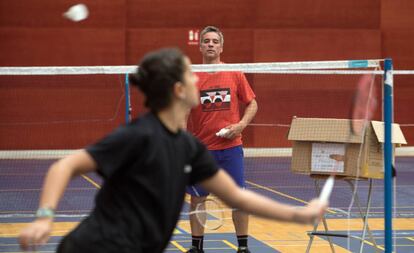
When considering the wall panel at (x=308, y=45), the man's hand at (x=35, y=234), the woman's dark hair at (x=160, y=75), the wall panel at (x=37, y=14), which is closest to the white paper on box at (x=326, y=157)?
the woman's dark hair at (x=160, y=75)

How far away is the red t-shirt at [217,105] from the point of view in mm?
8266

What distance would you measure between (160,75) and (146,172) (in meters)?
0.40

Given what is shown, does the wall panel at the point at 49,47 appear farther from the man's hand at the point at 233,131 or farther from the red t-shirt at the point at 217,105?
the man's hand at the point at 233,131

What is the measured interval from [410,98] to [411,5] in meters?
2.47

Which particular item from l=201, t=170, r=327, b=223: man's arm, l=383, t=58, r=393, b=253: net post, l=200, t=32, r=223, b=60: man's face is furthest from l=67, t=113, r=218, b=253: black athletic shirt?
l=200, t=32, r=223, b=60: man's face

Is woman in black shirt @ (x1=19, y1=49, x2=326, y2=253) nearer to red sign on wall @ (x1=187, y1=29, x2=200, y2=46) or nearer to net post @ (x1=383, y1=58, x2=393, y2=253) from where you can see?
net post @ (x1=383, y1=58, x2=393, y2=253)

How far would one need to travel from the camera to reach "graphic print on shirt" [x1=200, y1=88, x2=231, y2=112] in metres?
8.26

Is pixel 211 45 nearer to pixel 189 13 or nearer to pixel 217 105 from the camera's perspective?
pixel 217 105

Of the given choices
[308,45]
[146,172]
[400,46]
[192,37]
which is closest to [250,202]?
[146,172]

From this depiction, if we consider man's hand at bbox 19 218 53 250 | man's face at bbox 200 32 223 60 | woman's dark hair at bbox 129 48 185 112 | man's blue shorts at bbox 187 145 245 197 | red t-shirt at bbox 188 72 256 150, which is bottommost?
man's blue shorts at bbox 187 145 245 197

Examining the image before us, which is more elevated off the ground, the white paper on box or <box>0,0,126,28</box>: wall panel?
<box>0,0,126,28</box>: wall panel

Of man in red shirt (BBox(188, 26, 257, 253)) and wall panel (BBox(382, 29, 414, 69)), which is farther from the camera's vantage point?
wall panel (BBox(382, 29, 414, 69))

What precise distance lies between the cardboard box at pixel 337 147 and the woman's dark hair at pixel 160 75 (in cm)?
381

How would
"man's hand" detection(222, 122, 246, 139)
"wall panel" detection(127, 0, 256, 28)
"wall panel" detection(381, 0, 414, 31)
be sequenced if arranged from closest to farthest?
"man's hand" detection(222, 122, 246, 139)
"wall panel" detection(127, 0, 256, 28)
"wall panel" detection(381, 0, 414, 31)
